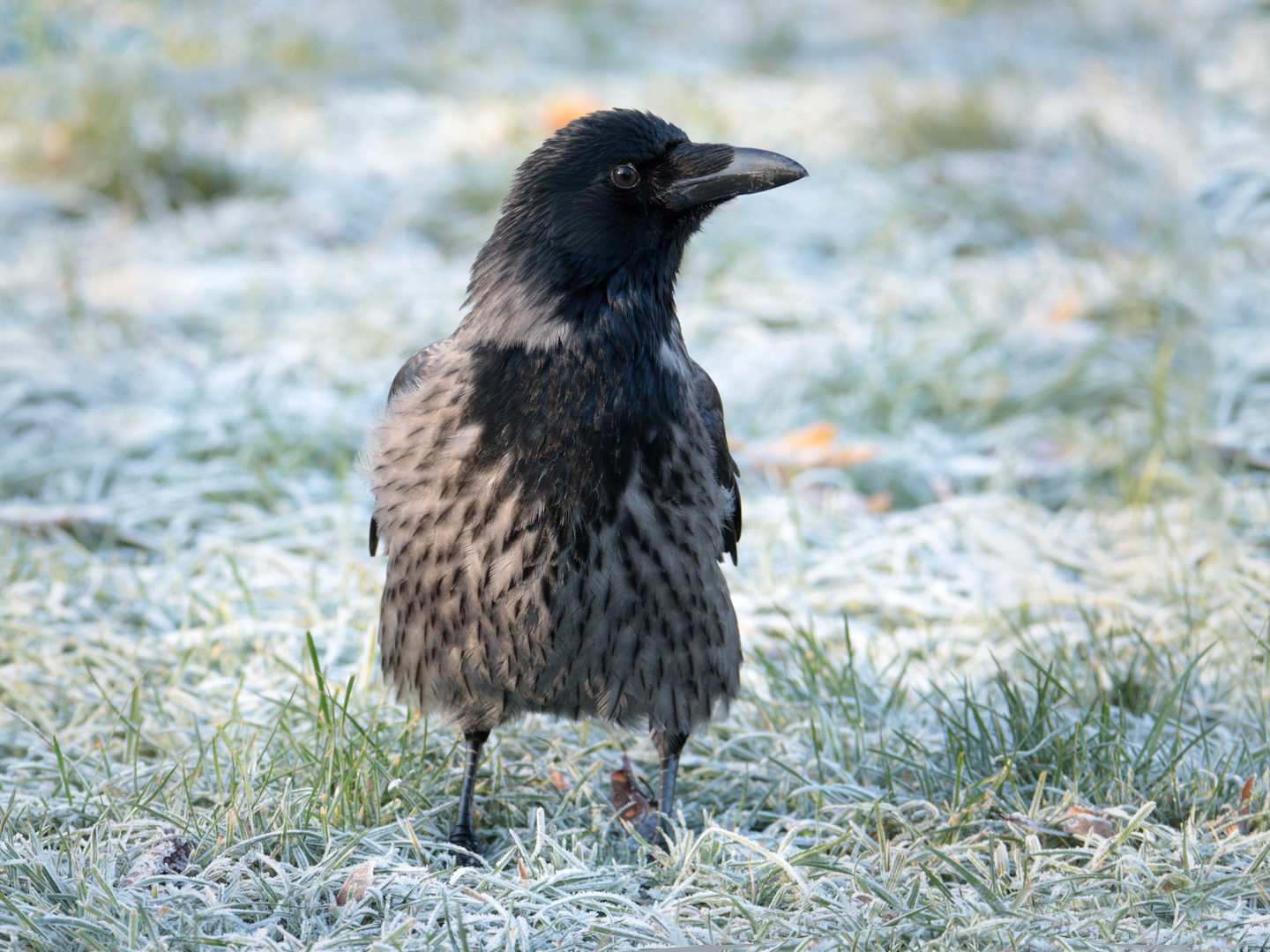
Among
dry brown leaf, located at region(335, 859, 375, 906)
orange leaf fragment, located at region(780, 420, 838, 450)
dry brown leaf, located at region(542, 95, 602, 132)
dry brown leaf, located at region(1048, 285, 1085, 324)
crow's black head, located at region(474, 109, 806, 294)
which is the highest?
dry brown leaf, located at region(542, 95, 602, 132)

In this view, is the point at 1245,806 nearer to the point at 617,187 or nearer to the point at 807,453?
the point at 617,187

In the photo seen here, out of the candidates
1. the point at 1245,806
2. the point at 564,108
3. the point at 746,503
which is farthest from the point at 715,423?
the point at 564,108

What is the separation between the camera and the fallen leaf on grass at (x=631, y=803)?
8.44 ft

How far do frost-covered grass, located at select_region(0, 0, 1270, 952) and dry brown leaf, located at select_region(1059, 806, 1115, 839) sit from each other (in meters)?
0.01

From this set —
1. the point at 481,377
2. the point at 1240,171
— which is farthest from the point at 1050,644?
the point at 1240,171

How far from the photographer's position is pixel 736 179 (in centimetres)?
244

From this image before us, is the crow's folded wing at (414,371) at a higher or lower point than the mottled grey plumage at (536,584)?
higher

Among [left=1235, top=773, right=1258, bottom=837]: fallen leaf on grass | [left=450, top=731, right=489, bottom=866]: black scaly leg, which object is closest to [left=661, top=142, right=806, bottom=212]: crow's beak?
[left=450, top=731, right=489, bottom=866]: black scaly leg

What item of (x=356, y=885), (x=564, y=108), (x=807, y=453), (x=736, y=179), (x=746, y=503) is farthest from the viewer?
(x=564, y=108)

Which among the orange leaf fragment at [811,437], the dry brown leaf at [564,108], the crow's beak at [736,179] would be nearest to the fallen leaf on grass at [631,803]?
the crow's beak at [736,179]

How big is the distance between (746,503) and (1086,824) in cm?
198

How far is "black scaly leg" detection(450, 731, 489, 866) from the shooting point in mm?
2410

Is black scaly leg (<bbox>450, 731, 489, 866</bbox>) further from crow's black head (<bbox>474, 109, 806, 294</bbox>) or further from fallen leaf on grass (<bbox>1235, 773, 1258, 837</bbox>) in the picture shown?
fallen leaf on grass (<bbox>1235, 773, 1258, 837</bbox>)

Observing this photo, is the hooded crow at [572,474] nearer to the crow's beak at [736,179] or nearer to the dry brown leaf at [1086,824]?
the crow's beak at [736,179]
